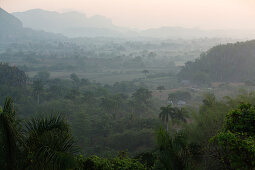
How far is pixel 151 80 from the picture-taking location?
7319cm

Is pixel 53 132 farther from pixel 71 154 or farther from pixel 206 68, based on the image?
pixel 206 68

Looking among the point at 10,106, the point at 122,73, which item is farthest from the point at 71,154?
the point at 122,73

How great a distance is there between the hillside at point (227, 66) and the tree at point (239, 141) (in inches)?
2324

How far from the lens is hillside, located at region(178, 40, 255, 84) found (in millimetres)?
64250

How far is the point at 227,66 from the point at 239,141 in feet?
223

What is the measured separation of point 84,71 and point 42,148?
9143 cm

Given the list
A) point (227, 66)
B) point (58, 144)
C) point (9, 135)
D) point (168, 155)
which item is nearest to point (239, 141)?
point (168, 155)

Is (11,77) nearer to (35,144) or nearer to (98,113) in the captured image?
(98,113)

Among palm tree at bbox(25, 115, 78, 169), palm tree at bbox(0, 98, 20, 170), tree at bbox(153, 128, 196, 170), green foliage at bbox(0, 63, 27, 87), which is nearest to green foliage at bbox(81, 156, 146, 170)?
tree at bbox(153, 128, 196, 170)

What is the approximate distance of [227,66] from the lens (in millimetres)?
67250

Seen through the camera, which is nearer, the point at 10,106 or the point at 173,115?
the point at 10,106

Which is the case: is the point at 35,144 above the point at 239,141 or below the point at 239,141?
above

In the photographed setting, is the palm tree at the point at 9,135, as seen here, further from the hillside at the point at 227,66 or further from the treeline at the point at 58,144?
the hillside at the point at 227,66

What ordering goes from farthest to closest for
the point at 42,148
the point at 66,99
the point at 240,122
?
1. the point at 66,99
2. the point at 240,122
3. the point at 42,148
